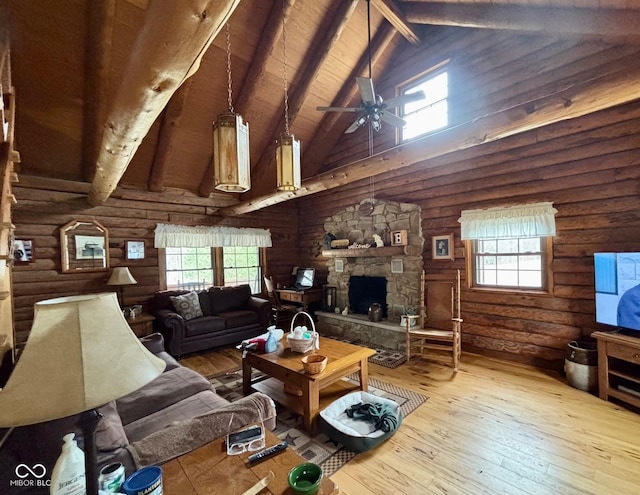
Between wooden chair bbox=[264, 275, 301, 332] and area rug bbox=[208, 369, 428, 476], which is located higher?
wooden chair bbox=[264, 275, 301, 332]

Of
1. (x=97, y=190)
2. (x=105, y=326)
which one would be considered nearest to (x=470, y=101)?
(x=105, y=326)

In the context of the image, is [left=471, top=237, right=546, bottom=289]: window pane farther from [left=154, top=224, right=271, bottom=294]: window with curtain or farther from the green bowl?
[left=154, top=224, right=271, bottom=294]: window with curtain

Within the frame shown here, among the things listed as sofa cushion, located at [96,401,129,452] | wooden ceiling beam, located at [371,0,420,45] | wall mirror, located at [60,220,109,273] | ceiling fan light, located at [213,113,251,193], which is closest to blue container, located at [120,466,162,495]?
sofa cushion, located at [96,401,129,452]

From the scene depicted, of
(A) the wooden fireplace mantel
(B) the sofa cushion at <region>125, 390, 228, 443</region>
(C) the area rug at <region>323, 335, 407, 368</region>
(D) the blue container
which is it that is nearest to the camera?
(D) the blue container

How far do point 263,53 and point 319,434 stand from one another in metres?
4.48

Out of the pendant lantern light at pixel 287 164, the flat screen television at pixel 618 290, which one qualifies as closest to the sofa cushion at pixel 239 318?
the pendant lantern light at pixel 287 164

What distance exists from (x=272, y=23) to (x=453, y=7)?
2.36m

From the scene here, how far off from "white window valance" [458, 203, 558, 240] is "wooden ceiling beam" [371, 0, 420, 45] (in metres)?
2.83

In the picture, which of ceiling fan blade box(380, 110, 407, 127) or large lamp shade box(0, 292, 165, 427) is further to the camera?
ceiling fan blade box(380, 110, 407, 127)

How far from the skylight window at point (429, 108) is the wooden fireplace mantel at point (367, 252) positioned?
1840 mm

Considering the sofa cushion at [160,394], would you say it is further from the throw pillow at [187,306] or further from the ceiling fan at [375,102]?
the ceiling fan at [375,102]

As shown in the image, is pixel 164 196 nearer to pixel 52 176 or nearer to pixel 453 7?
pixel 52 176

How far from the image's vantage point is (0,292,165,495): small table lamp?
27.9 inches

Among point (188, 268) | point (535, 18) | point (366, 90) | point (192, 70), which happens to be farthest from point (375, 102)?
point (188, 268)
